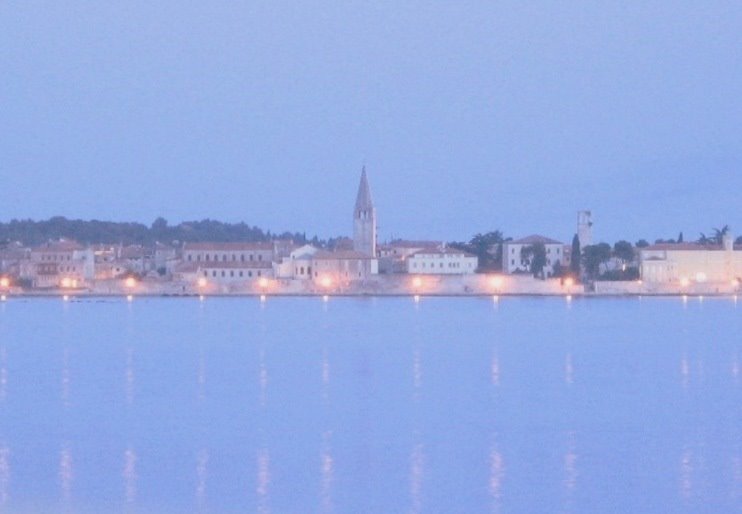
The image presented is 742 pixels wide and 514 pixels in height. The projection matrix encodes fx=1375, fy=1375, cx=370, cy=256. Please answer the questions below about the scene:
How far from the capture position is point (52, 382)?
582 inches

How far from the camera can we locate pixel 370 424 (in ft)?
36.1

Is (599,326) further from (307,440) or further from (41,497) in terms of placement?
(41,497)

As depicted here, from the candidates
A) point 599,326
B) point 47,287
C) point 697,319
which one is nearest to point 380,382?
point 599,326

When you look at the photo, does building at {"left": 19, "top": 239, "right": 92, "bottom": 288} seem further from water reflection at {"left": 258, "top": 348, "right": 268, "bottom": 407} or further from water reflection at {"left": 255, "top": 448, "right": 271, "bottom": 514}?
water reflection at {"left": 255, "top": 448, "right": 271, "bottom": 514}

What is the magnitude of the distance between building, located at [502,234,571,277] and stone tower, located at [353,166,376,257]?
4.84 meters

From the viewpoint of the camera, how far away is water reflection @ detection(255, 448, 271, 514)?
7681 mm

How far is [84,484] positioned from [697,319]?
80.0ft

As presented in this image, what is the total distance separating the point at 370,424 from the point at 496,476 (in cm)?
252

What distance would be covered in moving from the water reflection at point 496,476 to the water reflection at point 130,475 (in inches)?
81.3

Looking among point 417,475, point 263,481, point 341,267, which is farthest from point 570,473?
point 341,267

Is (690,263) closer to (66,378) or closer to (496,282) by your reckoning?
(496,282)

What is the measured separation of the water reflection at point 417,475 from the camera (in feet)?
25.7

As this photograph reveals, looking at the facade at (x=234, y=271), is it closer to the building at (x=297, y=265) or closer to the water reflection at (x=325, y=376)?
the building at (x=297, y=265)

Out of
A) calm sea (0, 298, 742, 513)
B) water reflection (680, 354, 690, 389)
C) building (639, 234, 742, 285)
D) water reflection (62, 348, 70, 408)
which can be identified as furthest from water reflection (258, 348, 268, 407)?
building (639, 234, 742, 285)
